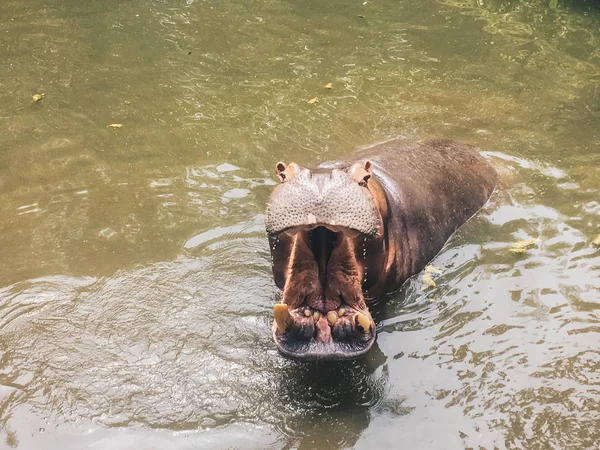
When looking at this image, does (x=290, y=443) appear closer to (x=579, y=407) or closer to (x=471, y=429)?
(x=471, y=429)

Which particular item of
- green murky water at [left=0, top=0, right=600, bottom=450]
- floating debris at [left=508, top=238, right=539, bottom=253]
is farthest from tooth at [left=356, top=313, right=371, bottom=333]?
floating debris at [left=508, top=238, right=539, bottom=253]

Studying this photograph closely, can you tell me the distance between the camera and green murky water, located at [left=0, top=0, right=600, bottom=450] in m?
3.48

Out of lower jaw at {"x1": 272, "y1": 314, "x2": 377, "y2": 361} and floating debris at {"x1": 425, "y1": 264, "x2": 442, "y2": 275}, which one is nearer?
lower jaw at {"x1": 272, "y1": 314, "x2": 377, "y2": 361}

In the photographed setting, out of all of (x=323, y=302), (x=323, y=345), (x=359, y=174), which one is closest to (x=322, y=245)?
(x=323, y=302)

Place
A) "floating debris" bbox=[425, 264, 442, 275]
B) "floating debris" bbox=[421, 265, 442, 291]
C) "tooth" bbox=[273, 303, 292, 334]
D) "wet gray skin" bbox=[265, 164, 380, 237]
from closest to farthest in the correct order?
"wet gray skin" bbox=[265, 164, 380, 237]
"tooth" bbox=[273, 303, 292, 334]
"floating debris" bbox=[421, 265, 442, 291]
"floating debris" bbox=[425, 264, 442, 275]

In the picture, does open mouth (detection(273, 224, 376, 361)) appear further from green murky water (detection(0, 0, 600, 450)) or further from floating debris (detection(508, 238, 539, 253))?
floating debris (detection(508, 238, 539, 253))

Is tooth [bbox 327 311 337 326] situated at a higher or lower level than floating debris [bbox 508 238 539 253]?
higher

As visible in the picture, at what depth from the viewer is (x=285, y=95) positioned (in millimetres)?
7316

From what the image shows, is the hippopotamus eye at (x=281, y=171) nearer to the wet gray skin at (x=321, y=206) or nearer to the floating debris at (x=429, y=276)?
the wet gray skin at (x=321, y=206)

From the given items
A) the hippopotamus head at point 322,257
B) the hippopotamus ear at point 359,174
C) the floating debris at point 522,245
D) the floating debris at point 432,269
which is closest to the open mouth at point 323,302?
the hippopotamus head at point 322,257

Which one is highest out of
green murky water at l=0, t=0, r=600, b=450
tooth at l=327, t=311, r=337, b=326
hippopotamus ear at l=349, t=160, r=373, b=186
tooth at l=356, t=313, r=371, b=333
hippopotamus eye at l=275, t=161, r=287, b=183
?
hippopotamus ear at l=349, t=160, r=373, b=186

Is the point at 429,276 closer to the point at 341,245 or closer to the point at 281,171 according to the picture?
the point at 341,245

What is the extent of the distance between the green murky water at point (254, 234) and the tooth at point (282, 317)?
47 centimetres

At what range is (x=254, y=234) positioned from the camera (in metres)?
5.01
